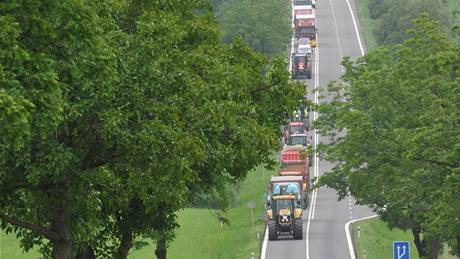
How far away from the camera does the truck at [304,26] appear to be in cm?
15362

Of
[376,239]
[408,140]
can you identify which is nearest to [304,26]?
[376,239]

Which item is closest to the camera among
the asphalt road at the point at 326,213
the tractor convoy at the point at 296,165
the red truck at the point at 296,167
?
the tractor convoy at the point at 296,165

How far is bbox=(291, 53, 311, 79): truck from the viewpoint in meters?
136

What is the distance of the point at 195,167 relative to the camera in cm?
3200

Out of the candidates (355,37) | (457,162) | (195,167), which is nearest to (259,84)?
(195,167)

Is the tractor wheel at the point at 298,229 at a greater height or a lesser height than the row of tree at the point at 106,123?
lesser

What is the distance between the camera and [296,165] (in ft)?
310

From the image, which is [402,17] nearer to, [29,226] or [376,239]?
[376,239]

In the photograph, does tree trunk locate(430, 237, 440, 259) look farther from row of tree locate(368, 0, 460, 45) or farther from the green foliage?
row of tree locate(368, 0, 460, 45)

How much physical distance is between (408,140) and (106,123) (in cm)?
2601

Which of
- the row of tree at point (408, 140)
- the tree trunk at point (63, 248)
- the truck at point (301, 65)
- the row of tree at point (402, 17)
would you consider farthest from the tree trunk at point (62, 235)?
the row of tree at point (402, 17)

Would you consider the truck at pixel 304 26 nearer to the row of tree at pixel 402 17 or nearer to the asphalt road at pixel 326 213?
the asphalt road at pixel 326 213

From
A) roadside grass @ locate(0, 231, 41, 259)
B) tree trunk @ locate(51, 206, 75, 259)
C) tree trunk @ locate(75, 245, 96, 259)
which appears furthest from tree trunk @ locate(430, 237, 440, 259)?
tree trunk @ locate(51, 206, 75, 259)

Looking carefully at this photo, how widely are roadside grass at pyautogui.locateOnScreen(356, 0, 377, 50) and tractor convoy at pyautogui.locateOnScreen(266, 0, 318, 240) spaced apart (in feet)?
21.7
